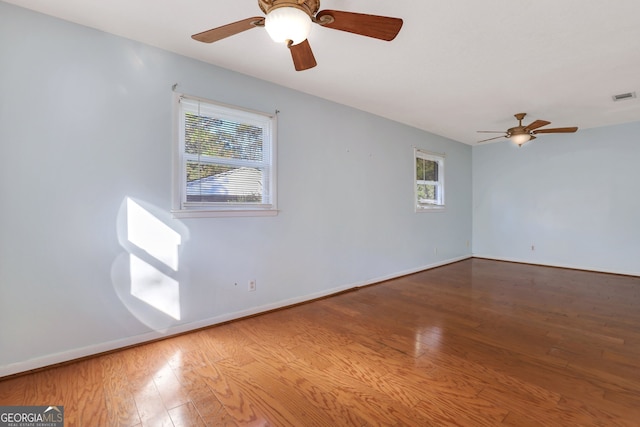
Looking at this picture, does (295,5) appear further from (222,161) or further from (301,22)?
(222,161)

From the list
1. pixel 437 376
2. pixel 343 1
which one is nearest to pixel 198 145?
pixel 343 1

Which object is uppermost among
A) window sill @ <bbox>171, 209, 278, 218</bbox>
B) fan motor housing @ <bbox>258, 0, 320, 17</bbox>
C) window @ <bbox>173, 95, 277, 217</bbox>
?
fan motor housing @ <bbox>258, 0, 320, 17</bbox>

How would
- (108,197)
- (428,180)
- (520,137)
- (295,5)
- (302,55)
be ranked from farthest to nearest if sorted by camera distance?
(428,180), (520,137), (108,197), (302,55), (295,5)

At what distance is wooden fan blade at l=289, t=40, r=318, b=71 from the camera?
5.84ft

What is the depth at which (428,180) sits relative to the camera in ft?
17.9

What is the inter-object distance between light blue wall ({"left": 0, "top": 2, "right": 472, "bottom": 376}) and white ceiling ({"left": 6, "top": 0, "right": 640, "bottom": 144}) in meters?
0.24

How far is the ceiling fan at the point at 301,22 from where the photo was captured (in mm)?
1439

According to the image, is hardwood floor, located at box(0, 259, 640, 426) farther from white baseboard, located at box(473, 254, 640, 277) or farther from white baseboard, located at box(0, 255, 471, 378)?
white baseboard, located at box(473, 254, 640, 277)

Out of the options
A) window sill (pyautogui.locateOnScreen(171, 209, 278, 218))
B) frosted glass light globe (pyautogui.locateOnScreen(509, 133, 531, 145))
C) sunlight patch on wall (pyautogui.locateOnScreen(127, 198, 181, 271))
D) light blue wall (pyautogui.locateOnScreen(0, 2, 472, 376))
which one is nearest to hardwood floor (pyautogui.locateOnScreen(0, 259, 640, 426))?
light blue wall (pyautogui.locateOnScreen(0, 2, 472, 376))

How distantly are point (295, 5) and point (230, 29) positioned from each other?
0.48 metres

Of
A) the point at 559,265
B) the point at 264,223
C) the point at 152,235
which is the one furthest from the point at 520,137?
the point at 152,235

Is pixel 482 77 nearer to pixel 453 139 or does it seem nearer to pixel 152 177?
pixel 453 139

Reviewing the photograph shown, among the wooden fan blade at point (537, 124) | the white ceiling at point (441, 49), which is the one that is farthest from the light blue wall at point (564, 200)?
the wooden fan blade at point (537, 124)

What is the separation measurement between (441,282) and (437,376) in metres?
2.64
